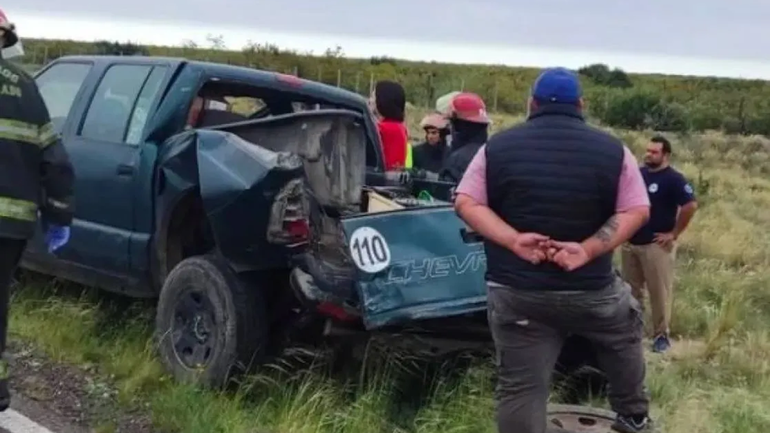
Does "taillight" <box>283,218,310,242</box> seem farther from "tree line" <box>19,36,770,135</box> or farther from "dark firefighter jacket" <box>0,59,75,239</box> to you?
"tree line" <box>19,36,770,135</box>

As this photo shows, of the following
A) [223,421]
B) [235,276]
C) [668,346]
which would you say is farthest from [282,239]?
[668,346]

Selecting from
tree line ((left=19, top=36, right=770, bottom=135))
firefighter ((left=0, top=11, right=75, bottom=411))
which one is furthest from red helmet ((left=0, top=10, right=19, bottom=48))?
tree line ((left=19, top=36, right=770, bottom=135))

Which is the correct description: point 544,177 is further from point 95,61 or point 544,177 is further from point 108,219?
point 95,61

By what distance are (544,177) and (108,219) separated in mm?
3368

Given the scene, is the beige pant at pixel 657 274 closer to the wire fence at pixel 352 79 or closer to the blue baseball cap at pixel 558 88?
the blue baseball cap at pixel 558 88

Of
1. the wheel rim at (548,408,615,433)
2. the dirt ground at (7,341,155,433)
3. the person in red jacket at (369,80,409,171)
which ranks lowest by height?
the dirt ground at (7,341,155,433)

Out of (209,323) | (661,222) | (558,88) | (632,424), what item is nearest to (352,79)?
(661,222)

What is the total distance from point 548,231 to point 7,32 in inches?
100

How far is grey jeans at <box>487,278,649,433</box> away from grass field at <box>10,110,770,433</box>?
3.41ft

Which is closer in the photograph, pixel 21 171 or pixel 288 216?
pixel 21 171

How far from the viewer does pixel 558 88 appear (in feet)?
16.1

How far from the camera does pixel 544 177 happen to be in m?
4.74

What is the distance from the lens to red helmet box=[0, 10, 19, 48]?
Result: 533cm

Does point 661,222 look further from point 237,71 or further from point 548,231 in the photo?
point 548,231
